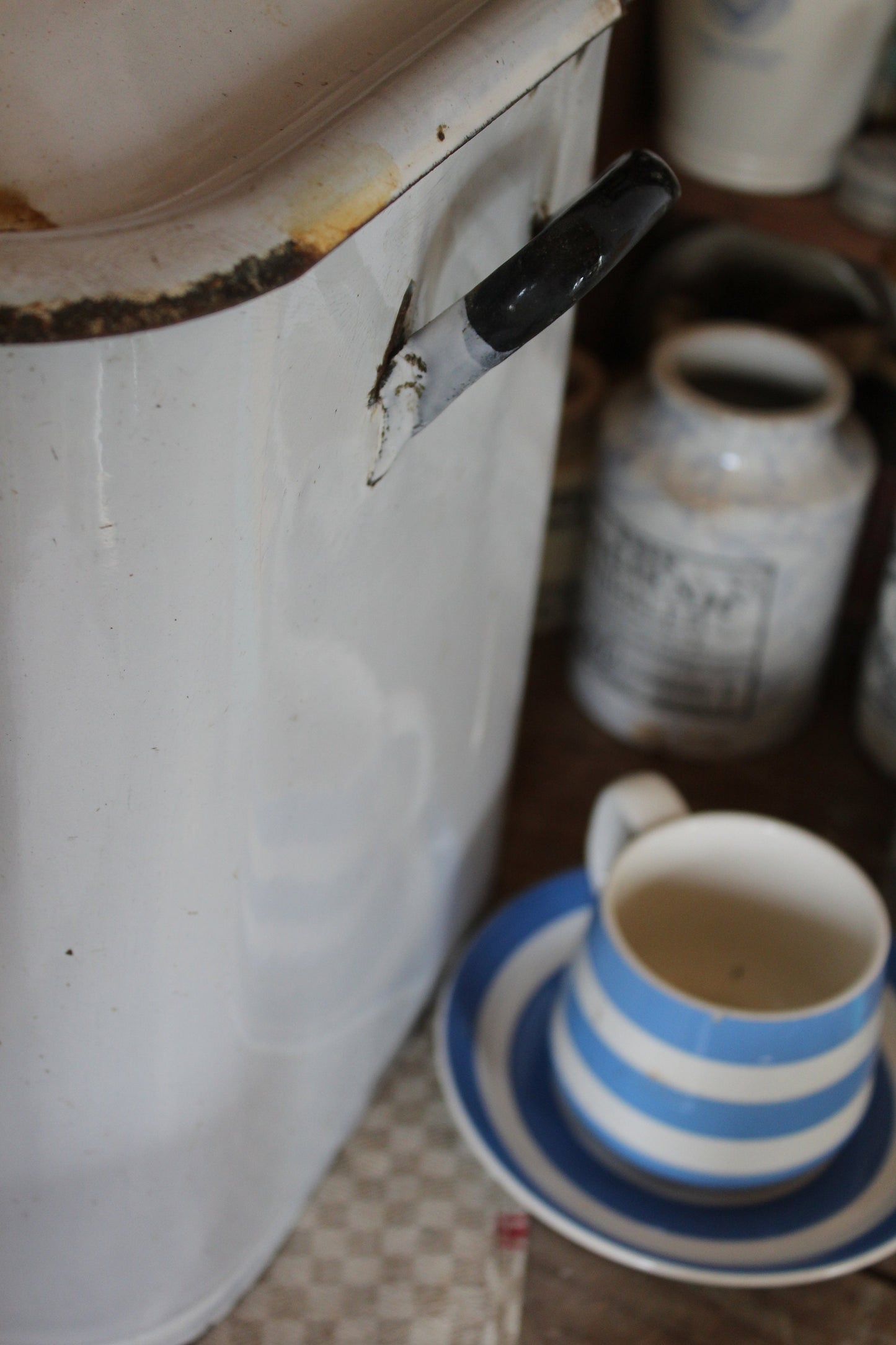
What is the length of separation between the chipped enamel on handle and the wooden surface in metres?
0.23

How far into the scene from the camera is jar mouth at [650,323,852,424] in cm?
49

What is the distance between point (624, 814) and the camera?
1.27 ft

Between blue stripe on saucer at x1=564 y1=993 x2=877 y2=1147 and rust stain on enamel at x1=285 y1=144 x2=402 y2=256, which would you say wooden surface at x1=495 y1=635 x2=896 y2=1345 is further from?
rust stain on enamel at x1=285 y1=144 x2=402 y2=256

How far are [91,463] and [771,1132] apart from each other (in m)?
0.24

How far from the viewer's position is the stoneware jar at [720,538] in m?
0.46

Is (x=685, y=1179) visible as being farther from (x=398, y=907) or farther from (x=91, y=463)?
(x=91, y=463)

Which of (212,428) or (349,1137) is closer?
(212,428)

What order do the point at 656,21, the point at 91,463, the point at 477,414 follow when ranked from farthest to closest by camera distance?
the point at 656,21 → the point at 477,414 → the point at 91,463

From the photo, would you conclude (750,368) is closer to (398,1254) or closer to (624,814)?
(624,814)

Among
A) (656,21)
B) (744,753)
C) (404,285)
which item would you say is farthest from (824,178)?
(404,285)

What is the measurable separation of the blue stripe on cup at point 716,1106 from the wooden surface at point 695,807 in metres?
0.05

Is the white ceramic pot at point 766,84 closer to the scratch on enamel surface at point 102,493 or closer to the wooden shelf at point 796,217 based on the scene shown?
the wooden shelf at point 796,217

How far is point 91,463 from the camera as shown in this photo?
20cm

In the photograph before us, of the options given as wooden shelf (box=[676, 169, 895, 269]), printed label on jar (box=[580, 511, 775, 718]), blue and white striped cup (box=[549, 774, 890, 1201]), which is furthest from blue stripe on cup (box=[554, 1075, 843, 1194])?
wooden shelf (box=[676, 169, 895, 269])
